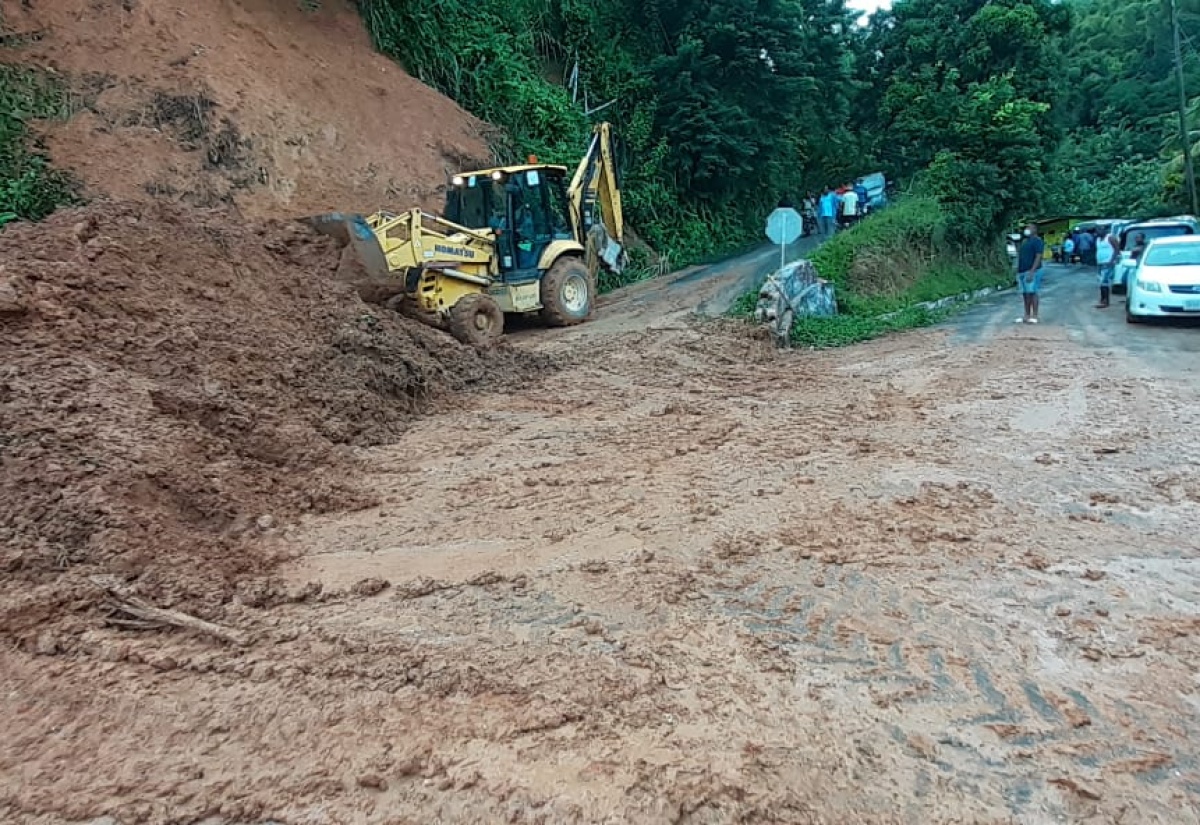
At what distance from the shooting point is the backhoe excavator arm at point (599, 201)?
15820mm

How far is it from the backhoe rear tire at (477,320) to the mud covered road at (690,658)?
4.79 m

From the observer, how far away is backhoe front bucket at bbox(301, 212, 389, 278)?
10516 millimetres

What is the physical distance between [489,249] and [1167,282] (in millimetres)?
10773

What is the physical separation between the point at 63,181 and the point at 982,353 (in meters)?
13.6

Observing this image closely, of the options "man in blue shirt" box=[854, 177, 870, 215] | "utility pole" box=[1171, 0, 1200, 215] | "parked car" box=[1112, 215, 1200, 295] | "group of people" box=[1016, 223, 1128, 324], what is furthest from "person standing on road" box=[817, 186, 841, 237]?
"utility pole" box=[1171, 0, 1200, 215]

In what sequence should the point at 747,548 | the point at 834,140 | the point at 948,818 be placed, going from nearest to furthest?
1. the point at 948,818
2. the point at 747,548
3. the point at 834,140

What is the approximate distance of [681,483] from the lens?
6207 mm

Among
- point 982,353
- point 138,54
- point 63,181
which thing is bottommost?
point 982,353

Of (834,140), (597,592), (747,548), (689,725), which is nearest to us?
(689,725)

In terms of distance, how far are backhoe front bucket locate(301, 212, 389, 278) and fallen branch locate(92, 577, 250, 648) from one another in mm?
6980

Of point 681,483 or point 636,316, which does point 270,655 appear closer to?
point 681,483

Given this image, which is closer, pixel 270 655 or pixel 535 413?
pixel 270 655

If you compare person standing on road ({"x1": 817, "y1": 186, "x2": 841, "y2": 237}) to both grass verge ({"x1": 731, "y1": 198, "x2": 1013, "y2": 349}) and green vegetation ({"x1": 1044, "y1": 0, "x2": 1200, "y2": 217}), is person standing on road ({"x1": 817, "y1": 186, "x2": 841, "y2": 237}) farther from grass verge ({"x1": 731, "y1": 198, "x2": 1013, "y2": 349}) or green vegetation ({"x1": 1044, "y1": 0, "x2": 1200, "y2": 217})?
green vegetation ({"x1": 1044, "y1": 0, "x2": 1200, "y2": 217})

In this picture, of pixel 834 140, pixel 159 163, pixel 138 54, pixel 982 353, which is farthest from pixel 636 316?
pixel 834 140
